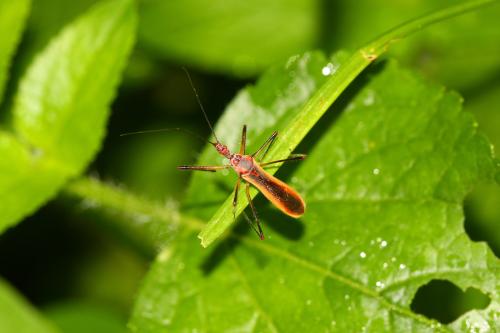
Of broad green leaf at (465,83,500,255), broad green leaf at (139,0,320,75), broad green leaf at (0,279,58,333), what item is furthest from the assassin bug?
broad green leaf at (139,0,320,75)

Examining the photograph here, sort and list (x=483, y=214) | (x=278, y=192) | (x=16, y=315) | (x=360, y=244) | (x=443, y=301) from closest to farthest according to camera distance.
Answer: (x=360, y=244), (x=278, y=192), (x=443, y=301), (x=16, y=315), (x=483, y=214)

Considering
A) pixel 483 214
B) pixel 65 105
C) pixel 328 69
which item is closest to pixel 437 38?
pixel 483 214

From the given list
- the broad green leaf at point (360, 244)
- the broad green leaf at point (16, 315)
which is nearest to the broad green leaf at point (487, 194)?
the broad green leaf at point (360, 244)

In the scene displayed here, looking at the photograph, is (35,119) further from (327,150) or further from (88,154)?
(327,150)

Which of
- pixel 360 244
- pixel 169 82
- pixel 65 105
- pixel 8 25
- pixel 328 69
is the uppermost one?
pixel 169 82

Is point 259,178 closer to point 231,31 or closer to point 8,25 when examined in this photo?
point 8,25

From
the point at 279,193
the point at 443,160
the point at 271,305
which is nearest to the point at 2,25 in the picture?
the point at 279,193

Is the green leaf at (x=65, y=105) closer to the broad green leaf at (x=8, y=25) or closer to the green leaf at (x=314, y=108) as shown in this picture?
the broad green leaf at (x=8, y=25)
